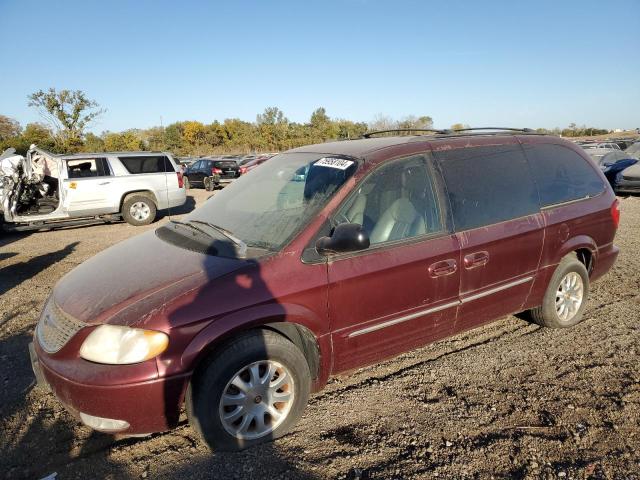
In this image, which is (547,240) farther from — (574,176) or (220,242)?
(220,242)

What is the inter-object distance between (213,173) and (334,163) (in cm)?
1865

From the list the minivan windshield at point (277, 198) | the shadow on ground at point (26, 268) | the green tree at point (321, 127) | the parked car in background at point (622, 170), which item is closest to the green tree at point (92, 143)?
the green tree at point (321, 127)

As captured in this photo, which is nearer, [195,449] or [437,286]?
[195,449]

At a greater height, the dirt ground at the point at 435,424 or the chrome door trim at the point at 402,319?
the chrome door trim at the point at 402,319

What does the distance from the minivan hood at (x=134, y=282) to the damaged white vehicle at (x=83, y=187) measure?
25.1 ft

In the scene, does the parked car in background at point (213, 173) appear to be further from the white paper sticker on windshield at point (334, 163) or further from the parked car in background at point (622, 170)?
the white paper sticker on windshield at point (334, 163)

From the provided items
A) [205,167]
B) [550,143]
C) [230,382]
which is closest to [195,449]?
[230,382]

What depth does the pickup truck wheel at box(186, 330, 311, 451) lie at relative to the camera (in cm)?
238

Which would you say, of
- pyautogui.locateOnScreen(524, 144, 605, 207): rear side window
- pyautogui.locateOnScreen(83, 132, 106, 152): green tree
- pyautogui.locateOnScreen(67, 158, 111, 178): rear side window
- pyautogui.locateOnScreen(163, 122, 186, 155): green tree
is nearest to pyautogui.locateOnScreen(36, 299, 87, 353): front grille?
pyautogui.locateOnScreen(524, 144, 605, 207): rear side window

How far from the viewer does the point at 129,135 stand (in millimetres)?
49312

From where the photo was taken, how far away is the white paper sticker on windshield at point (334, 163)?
3049 mm

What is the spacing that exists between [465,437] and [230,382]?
4.75 ft

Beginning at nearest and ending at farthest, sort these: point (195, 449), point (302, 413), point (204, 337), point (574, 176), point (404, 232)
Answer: point (204, 337), point (195, 449), point (302, 413), point (404, 232), point (574, 176)

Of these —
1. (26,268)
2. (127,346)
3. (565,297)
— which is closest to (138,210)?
(26,268)
